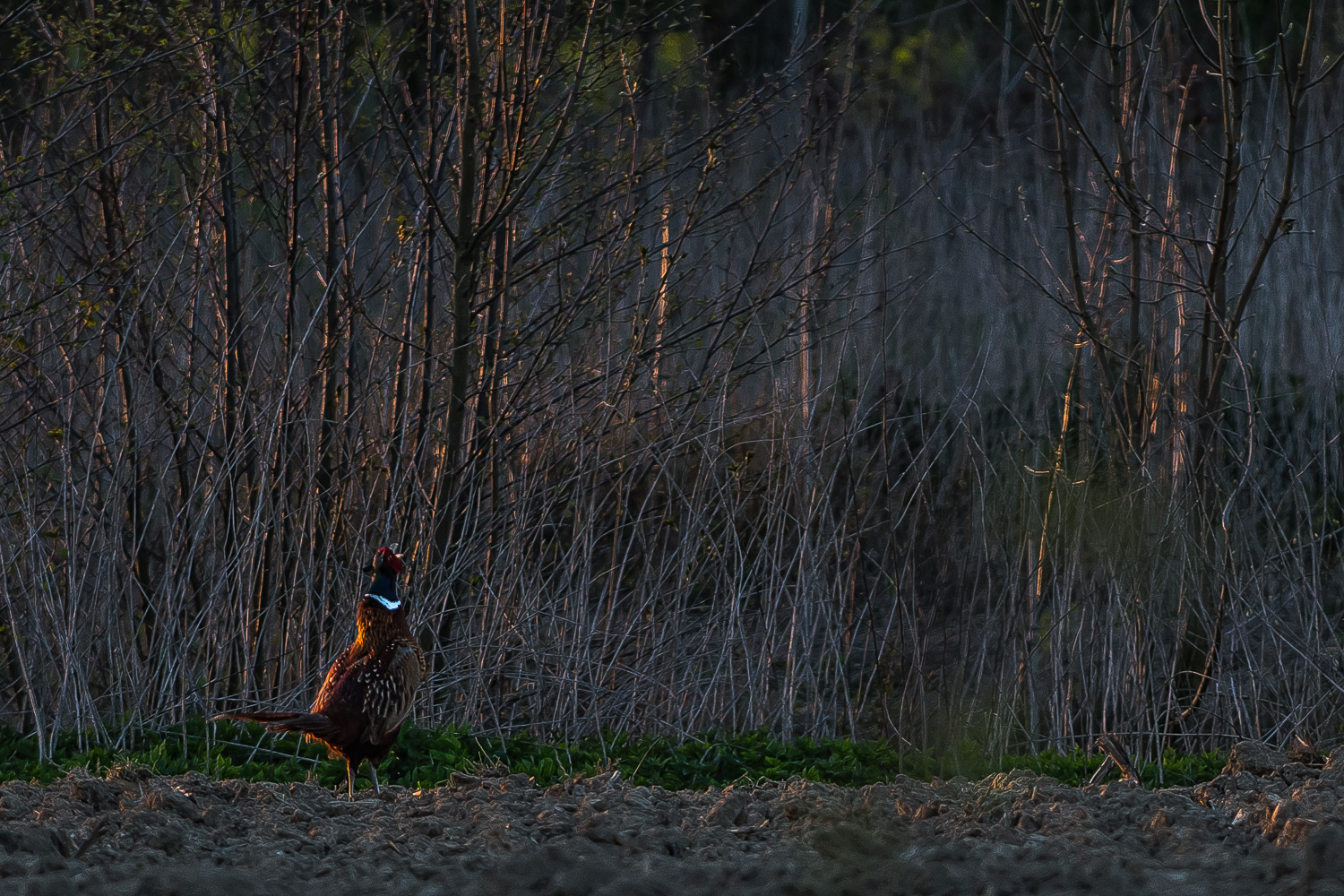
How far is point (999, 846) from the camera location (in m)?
2.88

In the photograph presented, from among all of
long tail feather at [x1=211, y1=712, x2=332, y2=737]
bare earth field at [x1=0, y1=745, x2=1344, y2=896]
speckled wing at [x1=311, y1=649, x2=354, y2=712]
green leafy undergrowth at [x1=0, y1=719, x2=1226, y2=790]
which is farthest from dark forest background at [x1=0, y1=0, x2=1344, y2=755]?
bare earth field at [x1=0, y1=745, x2=1344, y2=896]

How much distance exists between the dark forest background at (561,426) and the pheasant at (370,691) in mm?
765

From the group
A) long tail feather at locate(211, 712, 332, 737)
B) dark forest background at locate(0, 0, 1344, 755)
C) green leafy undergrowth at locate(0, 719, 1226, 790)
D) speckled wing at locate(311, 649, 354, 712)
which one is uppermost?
dark forest background at locate(0, 0, 1344, 755)

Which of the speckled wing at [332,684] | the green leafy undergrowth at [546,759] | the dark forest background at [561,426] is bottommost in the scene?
the green leafy undergrowth at [546,759]

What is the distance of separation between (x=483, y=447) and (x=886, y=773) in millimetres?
2043

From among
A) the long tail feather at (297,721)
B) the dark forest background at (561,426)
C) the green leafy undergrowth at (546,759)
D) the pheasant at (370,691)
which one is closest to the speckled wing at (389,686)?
the pheasant at (370,691)

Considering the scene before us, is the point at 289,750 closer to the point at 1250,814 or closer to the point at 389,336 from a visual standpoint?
the point at 389,336

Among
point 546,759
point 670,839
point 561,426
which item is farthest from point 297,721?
point 561,426

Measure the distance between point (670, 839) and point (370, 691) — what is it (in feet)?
4.37

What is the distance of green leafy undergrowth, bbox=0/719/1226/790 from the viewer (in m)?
4.40

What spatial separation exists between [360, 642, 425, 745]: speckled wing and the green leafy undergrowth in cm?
31

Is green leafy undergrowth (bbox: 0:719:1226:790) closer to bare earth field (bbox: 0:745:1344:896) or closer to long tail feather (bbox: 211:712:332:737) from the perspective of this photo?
long tail feather (bbox: 211:712:332:737)

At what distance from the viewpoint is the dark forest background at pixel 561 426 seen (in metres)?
5.02

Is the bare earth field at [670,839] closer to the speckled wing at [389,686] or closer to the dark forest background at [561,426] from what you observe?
the speckled wing at [389,686]
